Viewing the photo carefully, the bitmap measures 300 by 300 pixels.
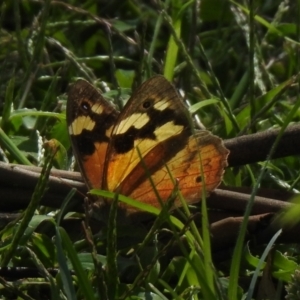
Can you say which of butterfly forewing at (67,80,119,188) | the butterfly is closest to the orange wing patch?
the butterfly

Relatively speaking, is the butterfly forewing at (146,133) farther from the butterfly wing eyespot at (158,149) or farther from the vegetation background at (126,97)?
the vegetation background at (126,97)

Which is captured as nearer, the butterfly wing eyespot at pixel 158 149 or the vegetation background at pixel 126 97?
the vegetation background at pixel 126 97

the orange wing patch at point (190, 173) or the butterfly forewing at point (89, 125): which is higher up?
the butterfly forewing at point (89, 125)

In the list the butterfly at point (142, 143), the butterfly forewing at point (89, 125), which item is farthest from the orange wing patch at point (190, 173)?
the butterfly forewing at point (89, 125)

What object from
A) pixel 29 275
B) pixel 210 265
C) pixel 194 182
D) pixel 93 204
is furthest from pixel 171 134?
pixel 210 265

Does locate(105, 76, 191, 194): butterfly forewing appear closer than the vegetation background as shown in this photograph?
No

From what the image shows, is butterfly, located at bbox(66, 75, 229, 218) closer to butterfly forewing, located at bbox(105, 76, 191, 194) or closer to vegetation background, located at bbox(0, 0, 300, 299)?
butterfly forewing, located at bbox(105, 76, 191, 194)

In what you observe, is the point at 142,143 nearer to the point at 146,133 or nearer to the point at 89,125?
the point at 146,133
